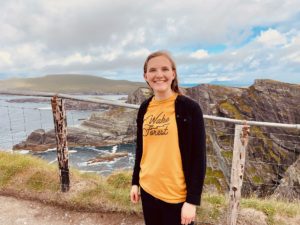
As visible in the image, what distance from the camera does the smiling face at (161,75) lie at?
2381 mm

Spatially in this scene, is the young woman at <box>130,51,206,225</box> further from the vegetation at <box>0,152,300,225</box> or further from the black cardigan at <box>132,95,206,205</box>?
the vegetation at <box>0,152,300,225</box>

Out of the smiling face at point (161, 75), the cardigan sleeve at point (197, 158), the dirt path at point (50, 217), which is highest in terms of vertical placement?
the smiling face at point (161, 75)

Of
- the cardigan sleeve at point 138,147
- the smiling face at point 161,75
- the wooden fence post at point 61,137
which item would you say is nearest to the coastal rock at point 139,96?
the wooden fence post at point 61,137

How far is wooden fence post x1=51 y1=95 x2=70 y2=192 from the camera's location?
4980mm

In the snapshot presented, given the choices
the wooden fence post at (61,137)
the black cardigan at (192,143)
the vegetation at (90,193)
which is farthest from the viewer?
the wooden fence post at (61,137)

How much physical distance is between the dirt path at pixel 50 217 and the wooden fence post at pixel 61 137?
0.46 meters

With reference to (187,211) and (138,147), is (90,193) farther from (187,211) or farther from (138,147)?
(187,211)

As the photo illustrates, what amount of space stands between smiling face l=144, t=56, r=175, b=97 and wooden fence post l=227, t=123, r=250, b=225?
208 cm

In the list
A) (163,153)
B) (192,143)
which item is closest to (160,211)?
(163,153)

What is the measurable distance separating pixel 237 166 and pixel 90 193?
2.57 meters

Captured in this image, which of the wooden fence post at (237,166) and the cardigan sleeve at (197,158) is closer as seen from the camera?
the cardigan sleeve at (197,158)

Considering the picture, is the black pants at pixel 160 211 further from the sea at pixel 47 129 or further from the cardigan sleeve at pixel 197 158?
the sea at pixel 47 129

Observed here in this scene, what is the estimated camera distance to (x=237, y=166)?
4246 mm

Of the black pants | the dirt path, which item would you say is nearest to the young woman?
the black pants
